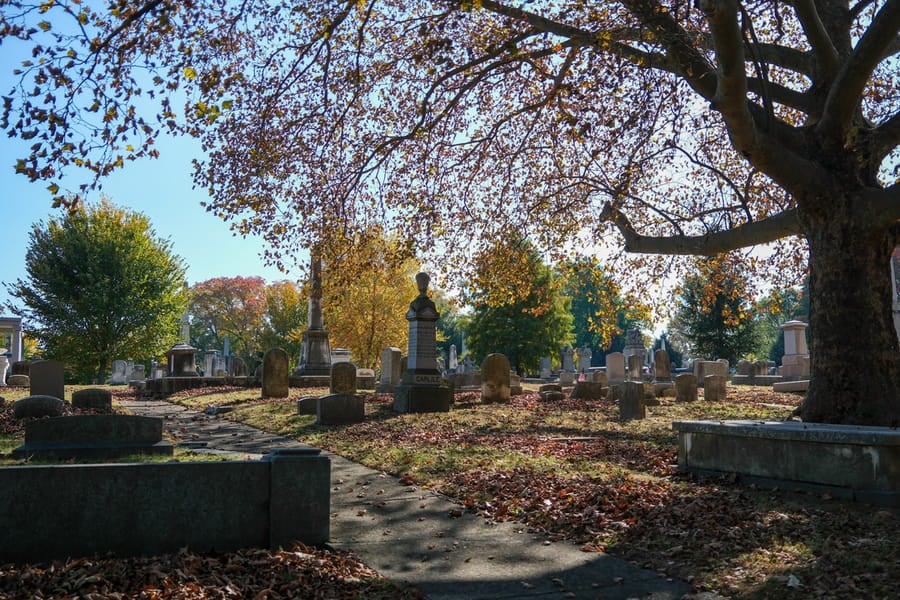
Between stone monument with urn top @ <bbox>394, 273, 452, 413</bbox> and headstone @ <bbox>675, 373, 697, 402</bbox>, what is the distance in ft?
21.8

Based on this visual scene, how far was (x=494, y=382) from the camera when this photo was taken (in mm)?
18828

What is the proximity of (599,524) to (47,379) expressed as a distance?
51.6 ft

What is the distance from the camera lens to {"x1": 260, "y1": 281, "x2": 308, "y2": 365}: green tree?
1908 inches

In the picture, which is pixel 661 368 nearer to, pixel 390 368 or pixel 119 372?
pixel 390 368

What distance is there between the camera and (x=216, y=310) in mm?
59812

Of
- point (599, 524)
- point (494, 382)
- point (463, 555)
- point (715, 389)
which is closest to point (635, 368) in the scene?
point (715, 389)

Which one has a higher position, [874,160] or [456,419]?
[874,160]

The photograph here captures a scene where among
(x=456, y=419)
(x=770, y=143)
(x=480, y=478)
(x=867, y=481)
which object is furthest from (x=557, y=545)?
(x=456, y=419)

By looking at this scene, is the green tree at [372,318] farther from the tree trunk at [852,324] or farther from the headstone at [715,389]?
the tree trunk at [852,324]

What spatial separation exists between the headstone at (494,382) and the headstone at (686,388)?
15.3 ft

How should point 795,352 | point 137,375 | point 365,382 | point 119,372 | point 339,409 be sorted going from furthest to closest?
point 119,372
point 137,375
point 795,352
point 365,382
point 339,409

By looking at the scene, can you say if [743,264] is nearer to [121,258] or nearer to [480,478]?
[480,478]

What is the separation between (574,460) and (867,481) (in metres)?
3.67

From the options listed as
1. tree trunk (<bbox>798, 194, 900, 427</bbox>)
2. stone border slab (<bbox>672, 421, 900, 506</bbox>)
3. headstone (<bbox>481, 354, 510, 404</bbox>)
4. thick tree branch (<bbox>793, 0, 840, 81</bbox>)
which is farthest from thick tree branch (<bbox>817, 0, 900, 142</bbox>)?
headstone (<bbox>481, 354, 510, 404</bbox>)
